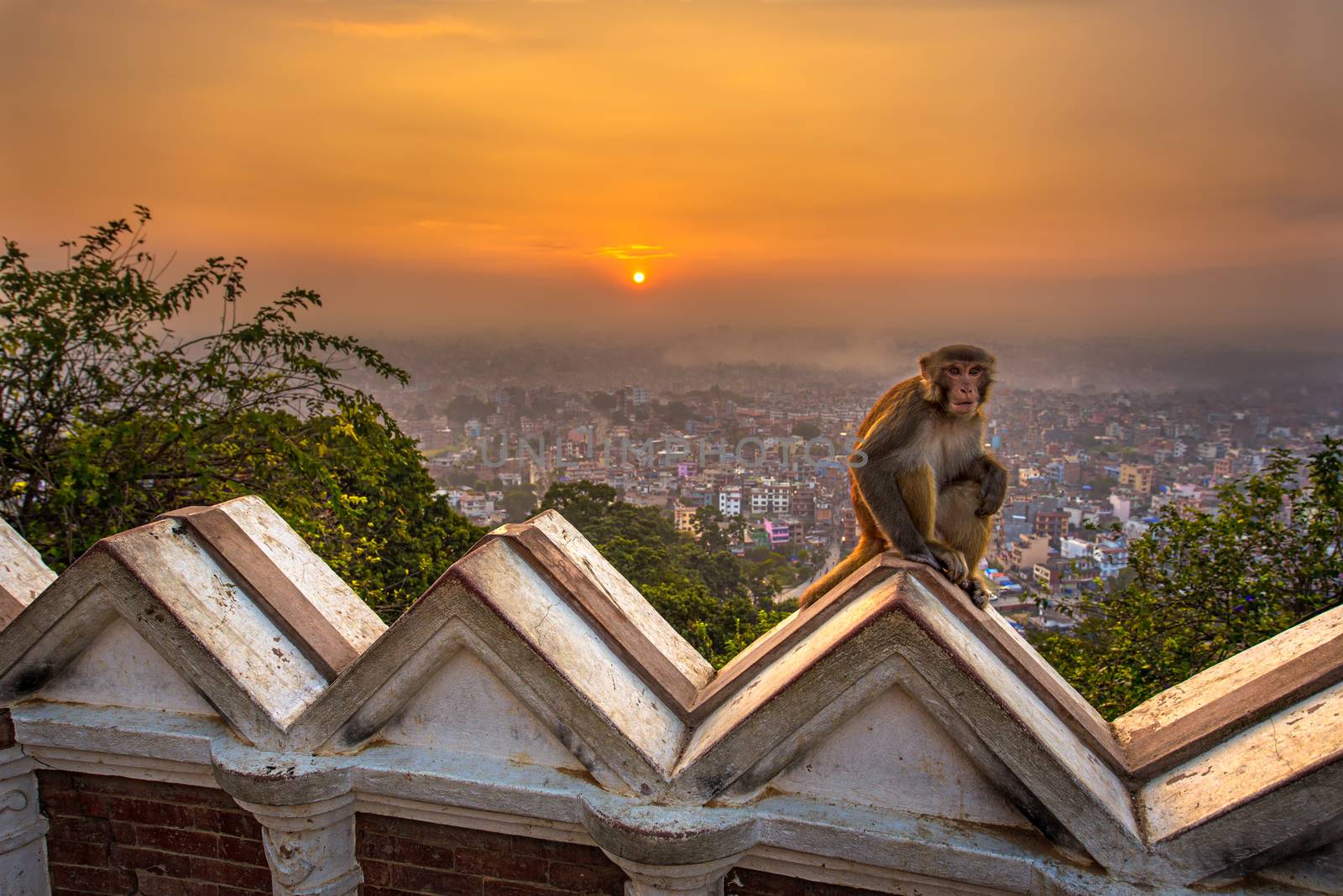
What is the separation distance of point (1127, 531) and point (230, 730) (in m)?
17.1

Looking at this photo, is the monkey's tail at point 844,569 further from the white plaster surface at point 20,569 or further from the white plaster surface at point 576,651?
the white plaster surface at point 20,569

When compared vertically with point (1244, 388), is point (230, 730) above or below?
above

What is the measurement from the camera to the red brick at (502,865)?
96.1 inches

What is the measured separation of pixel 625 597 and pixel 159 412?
9367mm

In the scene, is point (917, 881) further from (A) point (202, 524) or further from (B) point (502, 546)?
(A) point (202, 524)

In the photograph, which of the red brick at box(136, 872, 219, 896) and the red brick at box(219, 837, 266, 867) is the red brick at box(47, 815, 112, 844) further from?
the red brick at box(219, 837, 266, 867)

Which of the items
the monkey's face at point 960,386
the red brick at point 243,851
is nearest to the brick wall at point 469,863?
the red brick at point 243,851

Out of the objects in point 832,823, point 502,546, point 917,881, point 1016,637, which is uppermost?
point 502,546

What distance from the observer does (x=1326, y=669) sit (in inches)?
82.6

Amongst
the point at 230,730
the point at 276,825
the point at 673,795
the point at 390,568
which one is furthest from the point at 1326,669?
the point at 390,568

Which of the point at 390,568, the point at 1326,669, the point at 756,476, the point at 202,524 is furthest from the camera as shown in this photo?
the point at 756,476

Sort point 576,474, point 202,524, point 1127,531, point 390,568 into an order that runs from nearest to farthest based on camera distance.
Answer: point 202,524, point 390,568, point 1127,531, point 576,474

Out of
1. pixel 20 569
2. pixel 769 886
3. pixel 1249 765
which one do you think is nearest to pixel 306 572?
pixel 20 569

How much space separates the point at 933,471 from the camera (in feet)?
12.7
